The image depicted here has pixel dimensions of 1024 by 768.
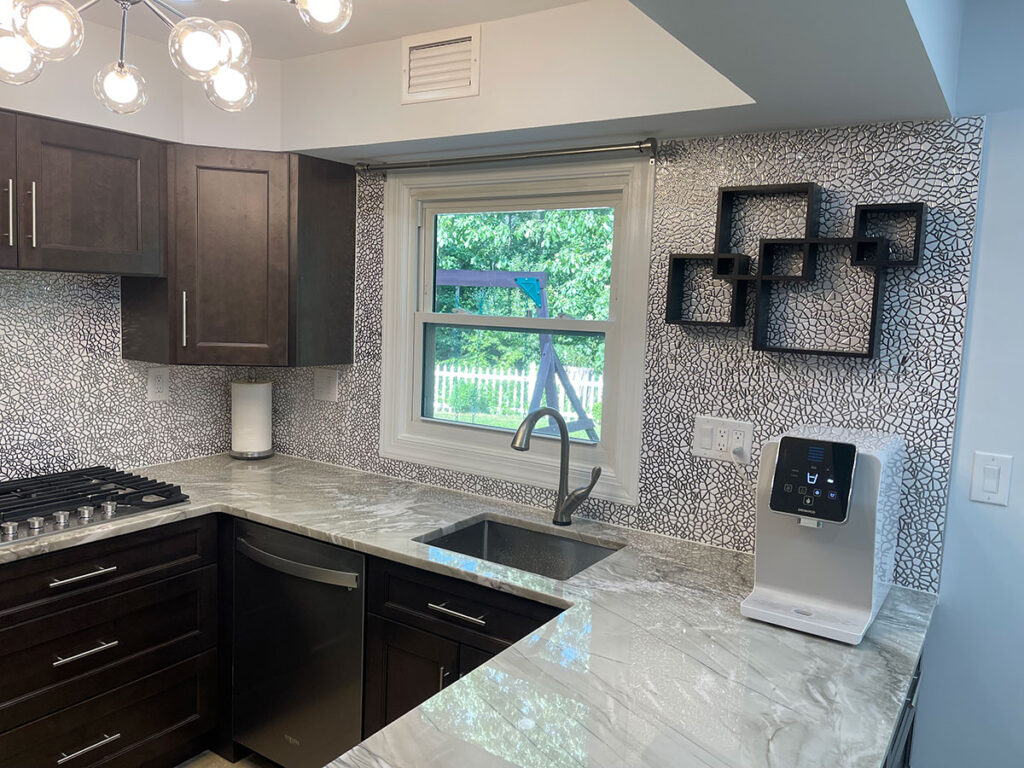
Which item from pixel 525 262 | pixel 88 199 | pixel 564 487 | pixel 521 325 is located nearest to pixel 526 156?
pixel 525 262

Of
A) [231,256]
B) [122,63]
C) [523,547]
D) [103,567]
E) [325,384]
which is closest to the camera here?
[122,63]

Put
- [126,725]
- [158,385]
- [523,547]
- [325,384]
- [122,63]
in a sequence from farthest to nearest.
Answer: [325,384]
[158,385]
[523,547]
[126,725]
[122,63]

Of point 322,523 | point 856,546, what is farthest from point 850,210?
point 322,523

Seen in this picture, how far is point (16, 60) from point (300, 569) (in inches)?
59.4

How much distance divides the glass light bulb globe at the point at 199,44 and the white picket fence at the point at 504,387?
4.97 feet

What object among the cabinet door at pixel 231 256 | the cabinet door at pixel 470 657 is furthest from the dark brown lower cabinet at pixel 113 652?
the cabinet door at pixel 470 657

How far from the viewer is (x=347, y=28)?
2.34 m

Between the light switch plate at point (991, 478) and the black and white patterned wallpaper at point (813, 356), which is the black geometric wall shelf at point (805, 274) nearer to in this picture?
the black and white patterned wallpaper at point (813, 356)

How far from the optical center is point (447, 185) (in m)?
2.70

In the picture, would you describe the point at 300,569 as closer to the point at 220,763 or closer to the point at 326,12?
the point at 220,763

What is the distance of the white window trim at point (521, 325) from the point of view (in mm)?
2342

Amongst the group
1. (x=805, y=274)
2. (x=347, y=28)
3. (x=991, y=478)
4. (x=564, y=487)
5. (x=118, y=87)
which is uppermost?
(x=347, y=28)

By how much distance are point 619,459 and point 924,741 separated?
1.08 m

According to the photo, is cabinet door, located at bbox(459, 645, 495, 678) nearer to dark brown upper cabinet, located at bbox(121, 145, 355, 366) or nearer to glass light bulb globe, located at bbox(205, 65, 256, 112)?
dark brown upper cabinet, located at bbox(121, 145, 355, 366)
